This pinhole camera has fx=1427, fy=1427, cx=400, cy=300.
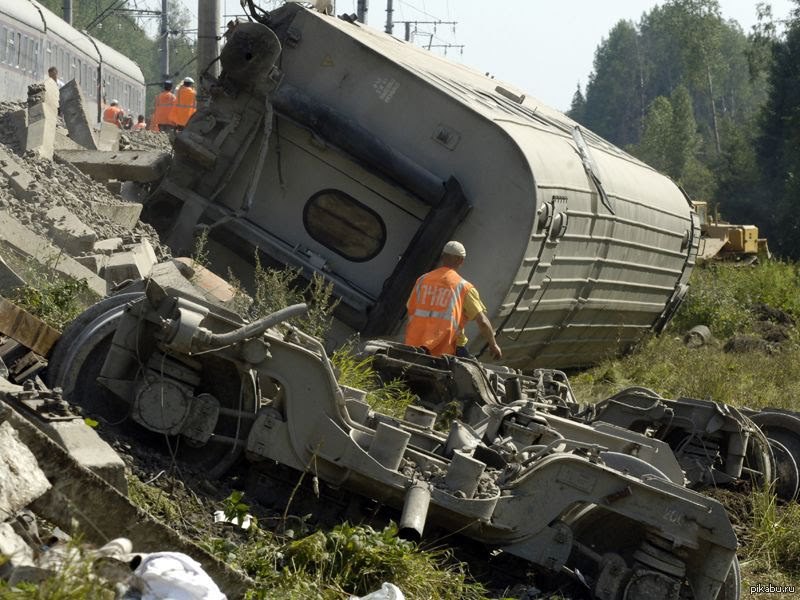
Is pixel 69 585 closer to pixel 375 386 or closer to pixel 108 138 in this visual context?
pixel 375 386

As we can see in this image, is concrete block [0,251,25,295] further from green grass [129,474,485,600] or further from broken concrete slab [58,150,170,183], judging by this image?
broken concrete slab [58,150,170,183]

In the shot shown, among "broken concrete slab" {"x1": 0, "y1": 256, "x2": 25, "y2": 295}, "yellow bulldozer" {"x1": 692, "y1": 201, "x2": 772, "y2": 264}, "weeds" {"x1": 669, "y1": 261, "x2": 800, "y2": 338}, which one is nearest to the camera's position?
"broken concrete slab" {"x1": 0, "y1": 256, "x2": 25, "y2": 295}

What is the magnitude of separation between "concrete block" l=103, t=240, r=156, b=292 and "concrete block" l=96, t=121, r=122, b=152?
6.59m

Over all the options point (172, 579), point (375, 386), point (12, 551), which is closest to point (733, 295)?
point (375, 386)

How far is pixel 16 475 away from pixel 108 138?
44.3ft

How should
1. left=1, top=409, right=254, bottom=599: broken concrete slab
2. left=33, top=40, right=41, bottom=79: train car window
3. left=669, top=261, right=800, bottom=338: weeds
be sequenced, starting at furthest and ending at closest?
left=33, top=40, right=41, bottom=79: train car window < left=669, top=261, right=800, bottom=338: weeds < left=1, top=409, right=254, bottom=599: broken concrete slab

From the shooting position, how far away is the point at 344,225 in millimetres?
11180

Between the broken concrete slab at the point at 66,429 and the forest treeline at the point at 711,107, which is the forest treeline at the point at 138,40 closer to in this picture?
the forest treeline at the point at 711,107

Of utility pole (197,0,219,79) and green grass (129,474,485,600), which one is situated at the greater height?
utility pole (197,0,219,79)

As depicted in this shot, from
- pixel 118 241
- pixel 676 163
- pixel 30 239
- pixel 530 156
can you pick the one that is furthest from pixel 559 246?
pixel 676 163

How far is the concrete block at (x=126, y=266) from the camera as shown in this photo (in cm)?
934

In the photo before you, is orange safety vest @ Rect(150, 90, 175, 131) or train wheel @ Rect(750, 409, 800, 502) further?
orange safety vest @ Rect(150, 90, 175, 131)

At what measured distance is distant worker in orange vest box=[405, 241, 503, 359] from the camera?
9430 mm

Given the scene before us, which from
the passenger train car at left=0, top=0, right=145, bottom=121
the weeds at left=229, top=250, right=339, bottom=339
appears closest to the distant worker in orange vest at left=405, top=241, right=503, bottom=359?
the weeds at left=229, top=250, right=339, bottom=339
